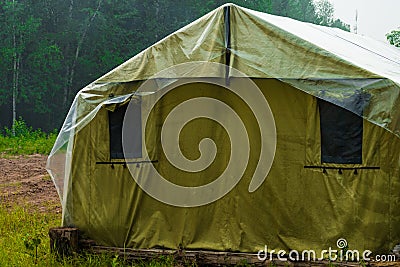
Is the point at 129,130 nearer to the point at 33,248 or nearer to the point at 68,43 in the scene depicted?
the point at 33,248

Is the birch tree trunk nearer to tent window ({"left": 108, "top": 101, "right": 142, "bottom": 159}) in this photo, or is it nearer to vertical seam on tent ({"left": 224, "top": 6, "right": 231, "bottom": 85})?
tent window ({"left": 108, "top": 101, "right": 142, "bottom": 159})

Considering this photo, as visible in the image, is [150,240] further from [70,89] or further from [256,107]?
[70,89]

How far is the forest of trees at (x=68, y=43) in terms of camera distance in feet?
92.4

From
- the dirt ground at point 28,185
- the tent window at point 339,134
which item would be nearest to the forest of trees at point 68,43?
the dirt ground at point 28,185

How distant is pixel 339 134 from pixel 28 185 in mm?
7895

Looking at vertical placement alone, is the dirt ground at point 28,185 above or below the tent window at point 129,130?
below

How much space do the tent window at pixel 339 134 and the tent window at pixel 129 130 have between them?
191 centimetres

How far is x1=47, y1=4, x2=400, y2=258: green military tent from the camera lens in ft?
18.7

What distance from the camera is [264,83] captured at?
6160mm

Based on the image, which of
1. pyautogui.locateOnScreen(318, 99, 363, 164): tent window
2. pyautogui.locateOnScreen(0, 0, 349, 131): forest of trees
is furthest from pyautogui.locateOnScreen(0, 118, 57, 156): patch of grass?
pyautogui.locateOnScreen(318, 99, 363, 164): tent window

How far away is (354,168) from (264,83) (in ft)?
3.93

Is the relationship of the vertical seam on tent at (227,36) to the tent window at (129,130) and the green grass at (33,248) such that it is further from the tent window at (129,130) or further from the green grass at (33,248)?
the green grass at (33,248)

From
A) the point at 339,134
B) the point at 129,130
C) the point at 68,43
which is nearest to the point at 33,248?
the point at 129,130

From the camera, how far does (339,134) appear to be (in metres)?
5.86
